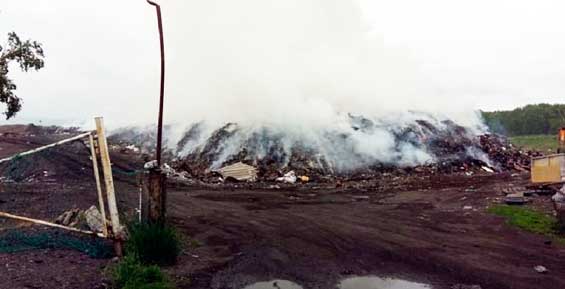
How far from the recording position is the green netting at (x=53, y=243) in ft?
27.9

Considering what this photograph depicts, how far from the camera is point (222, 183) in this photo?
933 inches

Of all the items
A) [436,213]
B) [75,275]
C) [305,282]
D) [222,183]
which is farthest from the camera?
[222,183]

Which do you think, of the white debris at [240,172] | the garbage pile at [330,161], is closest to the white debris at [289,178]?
the garbage pile at [330,161]

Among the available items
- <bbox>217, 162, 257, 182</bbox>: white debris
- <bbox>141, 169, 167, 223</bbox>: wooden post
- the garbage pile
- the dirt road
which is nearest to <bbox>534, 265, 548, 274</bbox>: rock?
the dirt road

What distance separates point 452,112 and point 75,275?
109 ft

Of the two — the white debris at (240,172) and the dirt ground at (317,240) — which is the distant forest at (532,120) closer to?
the white debris at (240,172)

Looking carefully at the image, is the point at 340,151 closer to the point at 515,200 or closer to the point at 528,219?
the point at 515,200

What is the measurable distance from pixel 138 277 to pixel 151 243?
100 centimetres

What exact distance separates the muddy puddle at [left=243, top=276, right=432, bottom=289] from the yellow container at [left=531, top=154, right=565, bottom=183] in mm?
12297

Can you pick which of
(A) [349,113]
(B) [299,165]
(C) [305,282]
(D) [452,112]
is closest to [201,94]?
(A) [349,113]

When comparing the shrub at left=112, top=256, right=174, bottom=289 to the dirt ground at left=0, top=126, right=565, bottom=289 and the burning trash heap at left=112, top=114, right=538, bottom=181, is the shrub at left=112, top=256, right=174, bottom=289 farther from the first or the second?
the burning trash heap at left=112, top=114, right=538, bottom=181

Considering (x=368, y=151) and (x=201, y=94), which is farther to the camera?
(x=201, y=94)

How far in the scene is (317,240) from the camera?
10.9m

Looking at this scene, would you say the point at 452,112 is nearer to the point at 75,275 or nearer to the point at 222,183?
the point at 222,183
